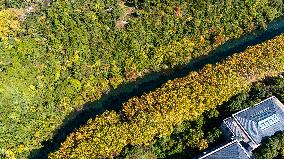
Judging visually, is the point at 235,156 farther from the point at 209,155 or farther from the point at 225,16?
the point at 225,16

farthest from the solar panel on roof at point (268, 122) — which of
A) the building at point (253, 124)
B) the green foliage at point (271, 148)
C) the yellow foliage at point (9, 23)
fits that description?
the yellow foliage at point (9, 23)

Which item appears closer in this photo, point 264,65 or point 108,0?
point 264,65

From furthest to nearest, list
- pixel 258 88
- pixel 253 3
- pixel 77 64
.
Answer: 1. pixel 253 3
2. pixel 77 64
3. pixel 258 88

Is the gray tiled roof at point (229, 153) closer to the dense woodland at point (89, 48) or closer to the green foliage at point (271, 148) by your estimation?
the green foliage at point (271, 148)

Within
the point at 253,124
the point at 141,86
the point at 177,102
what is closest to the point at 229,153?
the point at 253,124

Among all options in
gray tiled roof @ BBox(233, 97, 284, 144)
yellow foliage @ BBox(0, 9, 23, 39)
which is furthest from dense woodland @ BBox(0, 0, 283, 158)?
gray tiled roof @ BBox(233, 97, 284, 144)

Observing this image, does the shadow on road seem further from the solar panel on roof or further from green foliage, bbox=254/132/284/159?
green foliage, bbox=254/132/284/159

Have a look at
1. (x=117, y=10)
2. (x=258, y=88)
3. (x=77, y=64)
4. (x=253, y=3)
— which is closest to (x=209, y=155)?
(x=258, y=88)
